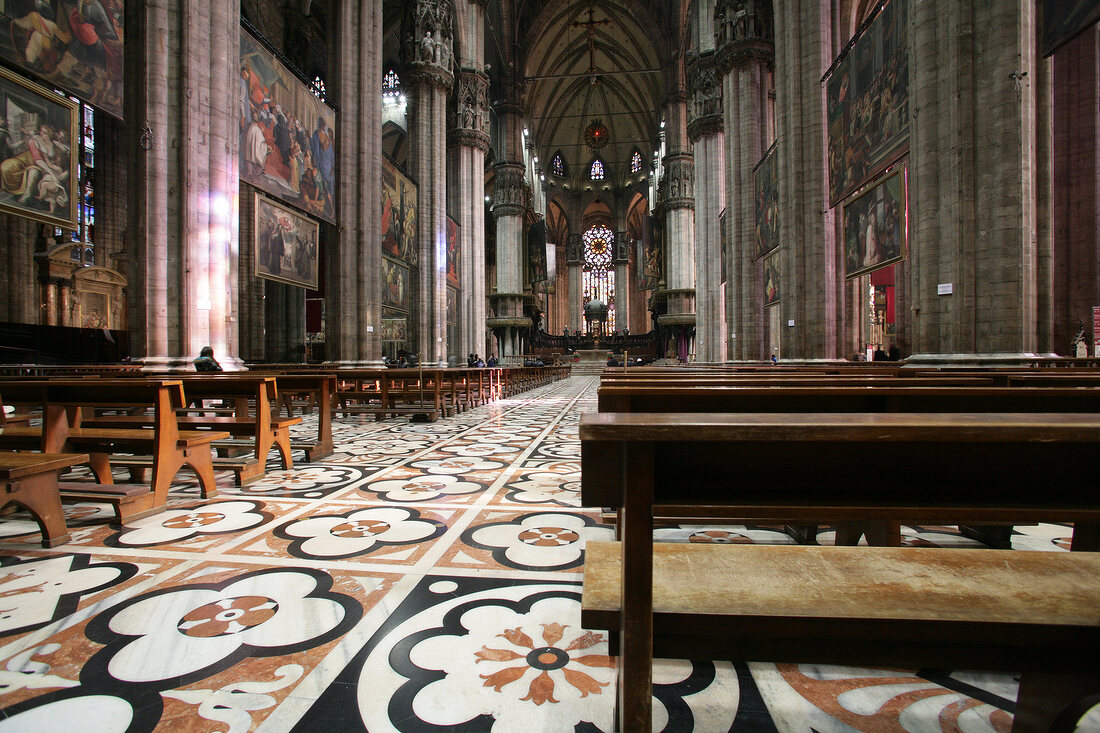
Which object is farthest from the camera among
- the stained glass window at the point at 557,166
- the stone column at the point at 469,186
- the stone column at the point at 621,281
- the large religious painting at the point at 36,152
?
the stained glass window at the point at 557,166

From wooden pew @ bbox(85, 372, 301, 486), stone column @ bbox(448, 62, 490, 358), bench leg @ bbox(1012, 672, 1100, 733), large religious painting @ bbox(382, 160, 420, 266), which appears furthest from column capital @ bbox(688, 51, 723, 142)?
bench leg @ bbox(1012, 672, 1100, 733)

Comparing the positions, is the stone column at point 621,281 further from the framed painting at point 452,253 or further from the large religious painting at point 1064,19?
the large religious painting at point 1064,19

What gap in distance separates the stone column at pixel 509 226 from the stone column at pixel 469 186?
21.7 ft

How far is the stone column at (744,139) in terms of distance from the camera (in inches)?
556

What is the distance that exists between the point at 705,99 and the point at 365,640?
2218cm

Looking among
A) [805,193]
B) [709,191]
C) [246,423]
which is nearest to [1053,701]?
[246,423]

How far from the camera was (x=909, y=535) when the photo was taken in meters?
2.71

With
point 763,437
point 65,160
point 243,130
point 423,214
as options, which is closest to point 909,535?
point 763,437

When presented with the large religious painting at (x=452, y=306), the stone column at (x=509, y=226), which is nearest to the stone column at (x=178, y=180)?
the large religious painting at (x=452, y=306)

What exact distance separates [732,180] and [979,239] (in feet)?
34.0

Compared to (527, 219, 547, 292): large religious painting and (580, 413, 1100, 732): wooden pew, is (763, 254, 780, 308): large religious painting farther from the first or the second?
(527, 219, 547, 292): large religious painting

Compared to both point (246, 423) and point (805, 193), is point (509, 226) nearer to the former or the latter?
point (805, 193)

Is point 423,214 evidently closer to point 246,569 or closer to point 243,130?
point 243,130

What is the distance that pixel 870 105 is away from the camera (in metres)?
7.81
